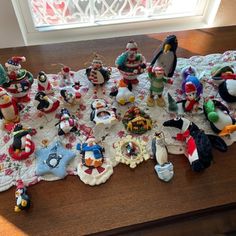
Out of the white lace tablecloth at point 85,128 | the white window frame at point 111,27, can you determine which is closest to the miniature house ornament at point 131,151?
the white lace tablecloth at point 85,128

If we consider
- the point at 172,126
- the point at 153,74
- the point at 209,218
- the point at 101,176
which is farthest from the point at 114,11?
the point at 209,218

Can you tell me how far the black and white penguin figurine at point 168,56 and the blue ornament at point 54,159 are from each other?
38cm

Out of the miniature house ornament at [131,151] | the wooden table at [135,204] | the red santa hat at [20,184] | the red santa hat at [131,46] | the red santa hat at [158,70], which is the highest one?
the red santa hat at [131,46]

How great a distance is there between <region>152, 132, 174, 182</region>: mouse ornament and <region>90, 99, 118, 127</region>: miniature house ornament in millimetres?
135

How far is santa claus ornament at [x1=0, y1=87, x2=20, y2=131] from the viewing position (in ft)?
2.35

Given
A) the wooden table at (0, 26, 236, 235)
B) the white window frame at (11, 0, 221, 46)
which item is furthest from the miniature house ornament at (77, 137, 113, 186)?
Answer: the white window frame at (11, 0, 221, 46)

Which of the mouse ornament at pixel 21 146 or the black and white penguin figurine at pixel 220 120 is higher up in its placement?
the black and white penguin figurine at pixel 220 120

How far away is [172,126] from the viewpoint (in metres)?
0.77

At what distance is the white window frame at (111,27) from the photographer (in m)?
1.08

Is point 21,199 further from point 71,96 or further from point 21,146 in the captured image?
point 71,96

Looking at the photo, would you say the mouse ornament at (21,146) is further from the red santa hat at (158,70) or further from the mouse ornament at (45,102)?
the red santa hat at (158,70)

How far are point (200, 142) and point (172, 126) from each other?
3.7 inches

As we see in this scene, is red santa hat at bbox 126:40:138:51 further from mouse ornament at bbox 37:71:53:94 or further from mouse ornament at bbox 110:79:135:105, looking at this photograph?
mouse ornament at bbox 37:71:53:94

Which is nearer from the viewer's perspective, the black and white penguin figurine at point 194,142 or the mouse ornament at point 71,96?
the black and white penguin figurine at point 194,142
